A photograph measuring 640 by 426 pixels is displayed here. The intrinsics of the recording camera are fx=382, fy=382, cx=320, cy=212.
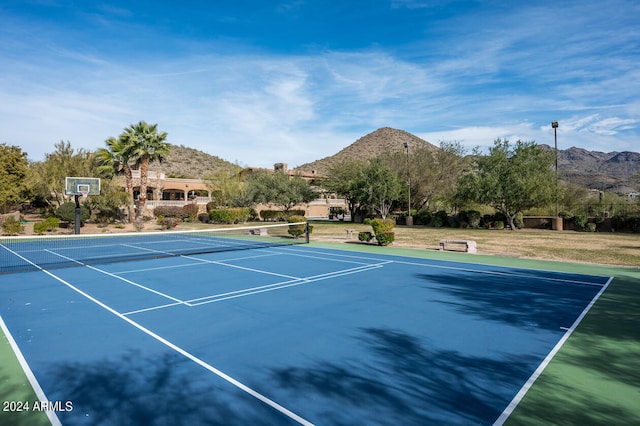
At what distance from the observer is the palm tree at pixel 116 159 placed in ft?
117

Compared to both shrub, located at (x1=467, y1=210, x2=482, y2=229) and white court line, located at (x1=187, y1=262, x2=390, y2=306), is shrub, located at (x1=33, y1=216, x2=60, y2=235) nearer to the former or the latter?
white court line, located at (x1=187, y1=262, x2=390, y2=306)

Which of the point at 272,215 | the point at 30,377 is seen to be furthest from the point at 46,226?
the point at 30,377

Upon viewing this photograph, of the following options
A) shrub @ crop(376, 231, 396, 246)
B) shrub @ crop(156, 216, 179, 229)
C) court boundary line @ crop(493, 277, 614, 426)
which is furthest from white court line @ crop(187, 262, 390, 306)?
shrub @ crop(156, 216, 179, 229)

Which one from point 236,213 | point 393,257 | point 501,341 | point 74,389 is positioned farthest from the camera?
point 236,213

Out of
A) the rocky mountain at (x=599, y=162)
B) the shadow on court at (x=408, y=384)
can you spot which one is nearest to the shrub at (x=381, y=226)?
the shadow on court at (x=408, y=384)

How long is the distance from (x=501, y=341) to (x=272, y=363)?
3945mm

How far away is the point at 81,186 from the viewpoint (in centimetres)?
2931

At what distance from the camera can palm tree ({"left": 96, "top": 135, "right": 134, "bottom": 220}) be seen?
117ft

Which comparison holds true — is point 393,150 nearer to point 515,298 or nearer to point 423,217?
point 423,217

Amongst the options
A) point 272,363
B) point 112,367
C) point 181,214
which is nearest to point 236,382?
point 272,363

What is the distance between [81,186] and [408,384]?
31413mm

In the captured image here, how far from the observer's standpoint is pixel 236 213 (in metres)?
39.2

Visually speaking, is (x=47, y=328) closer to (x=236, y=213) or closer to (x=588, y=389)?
(x=588, y=389)

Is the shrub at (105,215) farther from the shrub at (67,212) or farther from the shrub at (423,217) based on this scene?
the shrub at (423,217)
